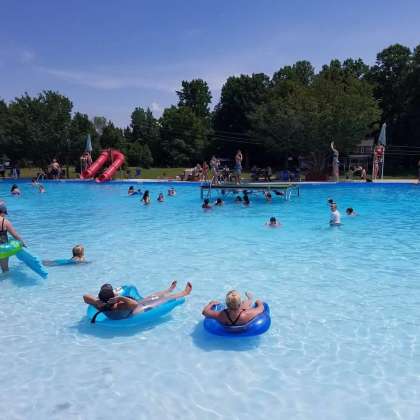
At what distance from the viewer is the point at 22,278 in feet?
25.8

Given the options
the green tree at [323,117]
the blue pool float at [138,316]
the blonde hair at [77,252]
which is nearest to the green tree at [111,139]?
the green tree at [323,117]

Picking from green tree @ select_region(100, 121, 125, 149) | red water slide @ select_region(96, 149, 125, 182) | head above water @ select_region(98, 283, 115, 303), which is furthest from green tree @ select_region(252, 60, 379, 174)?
head above water @ select_region(98, 283, 115, 303)

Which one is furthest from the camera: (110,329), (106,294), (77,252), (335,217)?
(335,217)

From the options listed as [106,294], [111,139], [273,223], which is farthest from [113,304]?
[111,139]

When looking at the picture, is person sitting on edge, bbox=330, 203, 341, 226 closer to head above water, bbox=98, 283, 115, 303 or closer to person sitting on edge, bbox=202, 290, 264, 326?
person sitting on edge, bbox=202, 290, 264, 326

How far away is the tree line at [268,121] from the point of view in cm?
3033

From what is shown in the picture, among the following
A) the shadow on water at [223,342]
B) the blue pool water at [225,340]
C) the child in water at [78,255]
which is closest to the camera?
the blue pool water at [225,340]

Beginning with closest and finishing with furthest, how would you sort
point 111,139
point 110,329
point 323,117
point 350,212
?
point 110,329, point 350,212, point 323,117, point 111,139

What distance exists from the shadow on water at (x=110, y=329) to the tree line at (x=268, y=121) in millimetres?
26164

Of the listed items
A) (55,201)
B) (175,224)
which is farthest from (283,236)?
(55,201)

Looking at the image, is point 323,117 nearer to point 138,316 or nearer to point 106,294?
point 138,316

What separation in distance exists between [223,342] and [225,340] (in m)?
0.05

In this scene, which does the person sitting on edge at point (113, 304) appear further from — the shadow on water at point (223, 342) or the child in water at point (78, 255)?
the child in water at point (78, 255)

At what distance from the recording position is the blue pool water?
417 cm
